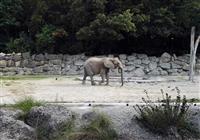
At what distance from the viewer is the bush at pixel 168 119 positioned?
33.3ft

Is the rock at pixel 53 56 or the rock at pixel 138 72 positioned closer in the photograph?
the rock at pixel 138 72

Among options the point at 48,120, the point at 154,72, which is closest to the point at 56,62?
the point at 154,72

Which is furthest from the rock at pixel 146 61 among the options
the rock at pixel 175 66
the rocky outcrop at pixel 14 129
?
the rocky outcrop at pixel 14 129

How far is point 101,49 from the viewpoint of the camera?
1054 inches

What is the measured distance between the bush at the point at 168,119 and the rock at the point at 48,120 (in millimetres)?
1407

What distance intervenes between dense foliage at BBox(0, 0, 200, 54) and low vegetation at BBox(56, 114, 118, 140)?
13.6m

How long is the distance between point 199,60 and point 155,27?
2.56m

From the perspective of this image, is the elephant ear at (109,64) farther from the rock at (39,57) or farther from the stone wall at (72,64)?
the rock at (39,57)

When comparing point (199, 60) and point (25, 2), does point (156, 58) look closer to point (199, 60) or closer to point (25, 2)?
point (199, 60)

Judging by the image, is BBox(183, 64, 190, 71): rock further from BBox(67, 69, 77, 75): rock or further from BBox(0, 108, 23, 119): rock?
BBox(0, 108, 23, 119): rock

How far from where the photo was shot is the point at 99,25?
23812 mm

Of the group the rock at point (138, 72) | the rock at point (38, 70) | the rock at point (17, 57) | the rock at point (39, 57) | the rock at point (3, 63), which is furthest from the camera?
the rock at point (39, 57)

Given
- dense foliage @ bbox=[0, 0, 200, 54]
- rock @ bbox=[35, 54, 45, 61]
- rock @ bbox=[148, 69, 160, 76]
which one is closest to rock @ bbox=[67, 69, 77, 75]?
dense foliage @ bbox=[0, 0, 200, 54]

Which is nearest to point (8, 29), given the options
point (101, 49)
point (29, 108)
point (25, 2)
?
point (25, 2)
